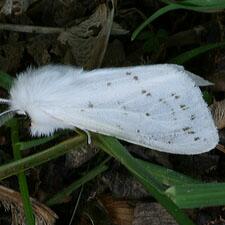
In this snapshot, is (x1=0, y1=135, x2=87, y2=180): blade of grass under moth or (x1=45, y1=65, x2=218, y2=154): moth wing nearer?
(x1=45, y1=65, x2=218, y2=154): moth wing

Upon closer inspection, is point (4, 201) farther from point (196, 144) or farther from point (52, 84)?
point (196, 144)

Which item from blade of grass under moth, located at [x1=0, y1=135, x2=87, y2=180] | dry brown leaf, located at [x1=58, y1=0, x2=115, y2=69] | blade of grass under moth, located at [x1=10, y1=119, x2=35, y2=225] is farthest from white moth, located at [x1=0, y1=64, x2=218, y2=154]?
dry brown leaf, located at [x1=58, y1=0, x2=115, y2=69]

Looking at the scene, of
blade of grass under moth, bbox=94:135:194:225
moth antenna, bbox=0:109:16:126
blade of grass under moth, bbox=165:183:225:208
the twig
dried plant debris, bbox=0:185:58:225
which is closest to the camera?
blade of grass under moth, bbox=165:183:225:208

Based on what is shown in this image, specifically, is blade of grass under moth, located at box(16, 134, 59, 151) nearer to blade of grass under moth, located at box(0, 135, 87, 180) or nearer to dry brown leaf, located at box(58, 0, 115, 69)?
blade of grass under moth, located at box(0, 135, 87, 180)

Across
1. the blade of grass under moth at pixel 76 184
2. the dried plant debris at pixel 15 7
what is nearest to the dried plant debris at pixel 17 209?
the blade of grass under moth at pixel 76 184

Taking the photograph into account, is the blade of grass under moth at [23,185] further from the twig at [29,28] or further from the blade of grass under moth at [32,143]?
the twig at [29,28]

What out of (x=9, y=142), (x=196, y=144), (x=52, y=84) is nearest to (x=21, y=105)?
(x=52, y=84)
